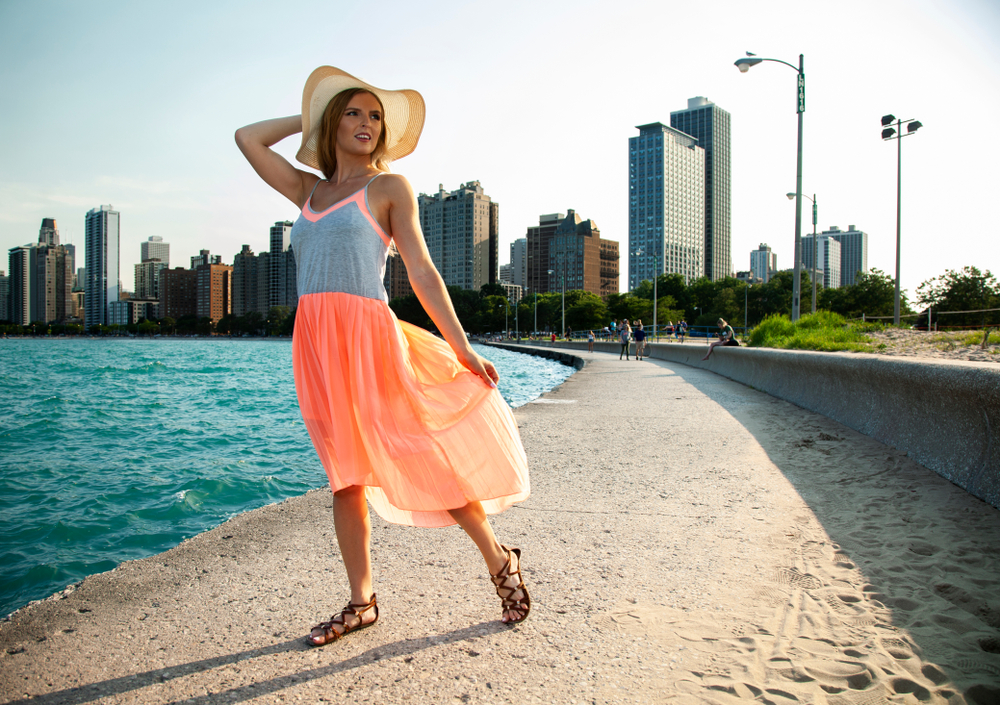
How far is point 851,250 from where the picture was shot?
511 feet

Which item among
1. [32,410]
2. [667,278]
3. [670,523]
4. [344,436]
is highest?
[667,278]

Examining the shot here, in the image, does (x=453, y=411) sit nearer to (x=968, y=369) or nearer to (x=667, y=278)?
(x=968, y=369)

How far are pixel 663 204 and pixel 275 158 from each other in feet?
555

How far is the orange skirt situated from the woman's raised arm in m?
0.54

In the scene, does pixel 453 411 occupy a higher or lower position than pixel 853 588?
higher

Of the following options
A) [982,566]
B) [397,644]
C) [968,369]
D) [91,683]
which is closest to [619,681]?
[397,644]

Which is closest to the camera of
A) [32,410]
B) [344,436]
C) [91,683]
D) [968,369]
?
[91,683]

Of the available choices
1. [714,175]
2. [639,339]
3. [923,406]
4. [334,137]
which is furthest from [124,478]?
[714,175]

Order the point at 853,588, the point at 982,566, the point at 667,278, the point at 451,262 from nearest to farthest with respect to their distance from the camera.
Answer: the point at 853,588 < the point at 982,566 < the point at 667,278 < the point at 451,262

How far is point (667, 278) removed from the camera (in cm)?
11081

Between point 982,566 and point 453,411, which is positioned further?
point 982,566

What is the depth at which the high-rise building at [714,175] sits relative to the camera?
578 ft

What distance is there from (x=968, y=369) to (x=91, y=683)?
5.02 metres

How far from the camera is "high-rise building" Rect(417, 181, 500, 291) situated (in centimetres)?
16562
